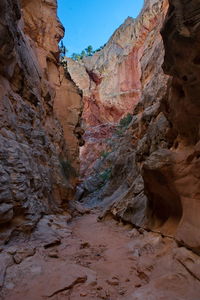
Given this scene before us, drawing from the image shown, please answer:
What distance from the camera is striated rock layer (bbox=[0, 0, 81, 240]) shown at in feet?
22.1

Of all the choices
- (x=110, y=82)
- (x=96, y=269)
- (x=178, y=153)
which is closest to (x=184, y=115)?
(x=178, y=153)

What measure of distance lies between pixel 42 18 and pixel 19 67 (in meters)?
8.09

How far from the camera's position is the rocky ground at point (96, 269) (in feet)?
12.3

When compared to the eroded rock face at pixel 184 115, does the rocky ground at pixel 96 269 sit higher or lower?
lower

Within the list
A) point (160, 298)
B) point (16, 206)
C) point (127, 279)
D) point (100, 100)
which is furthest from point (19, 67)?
point (100, 100)

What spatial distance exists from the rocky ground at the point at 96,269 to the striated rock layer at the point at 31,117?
96 centimetres

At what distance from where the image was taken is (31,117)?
33.4ft

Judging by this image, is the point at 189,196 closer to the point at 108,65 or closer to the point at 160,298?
the point at 160,298

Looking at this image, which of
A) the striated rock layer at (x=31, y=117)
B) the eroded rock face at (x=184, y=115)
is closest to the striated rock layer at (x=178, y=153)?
the eroded rock face at (x=184, y=115)

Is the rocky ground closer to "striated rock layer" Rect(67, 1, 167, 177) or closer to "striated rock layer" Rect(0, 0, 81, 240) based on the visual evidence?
"striated rock layer" Rect(0, 0, 81, 240)

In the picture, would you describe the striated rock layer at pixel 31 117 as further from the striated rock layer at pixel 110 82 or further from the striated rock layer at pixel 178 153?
the striated rock layer at pixel 110 82

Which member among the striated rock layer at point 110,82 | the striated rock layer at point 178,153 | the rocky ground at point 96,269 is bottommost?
the rocky ground at point 96,269

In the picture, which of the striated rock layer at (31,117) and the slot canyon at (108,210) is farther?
the striated rock layer at (31,117)

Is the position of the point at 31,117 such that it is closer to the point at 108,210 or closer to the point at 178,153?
the point at 108,210
